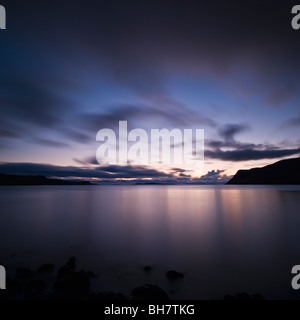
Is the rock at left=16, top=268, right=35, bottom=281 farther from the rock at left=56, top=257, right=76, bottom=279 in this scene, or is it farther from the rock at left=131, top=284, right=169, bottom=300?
the rock at left=131, top=284, right=169, bottom=300

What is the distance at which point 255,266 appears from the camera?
798 cm

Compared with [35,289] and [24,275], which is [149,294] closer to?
[35,289]

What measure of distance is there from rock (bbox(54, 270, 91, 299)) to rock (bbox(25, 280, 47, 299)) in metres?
0.41

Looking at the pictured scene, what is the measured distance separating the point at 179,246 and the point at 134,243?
9.20 feet

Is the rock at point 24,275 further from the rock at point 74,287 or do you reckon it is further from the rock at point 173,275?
the rock at point 173,275

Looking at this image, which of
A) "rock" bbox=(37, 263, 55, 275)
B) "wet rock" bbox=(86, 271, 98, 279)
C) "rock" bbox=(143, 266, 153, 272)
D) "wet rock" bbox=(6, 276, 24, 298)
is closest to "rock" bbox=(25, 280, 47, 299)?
"wet rock" bbox=(6, 276, 24, 298)

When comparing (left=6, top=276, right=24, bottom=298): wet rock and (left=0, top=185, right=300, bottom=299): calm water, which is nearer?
(left=6, top=276, right=24, bottom=298): wet rock

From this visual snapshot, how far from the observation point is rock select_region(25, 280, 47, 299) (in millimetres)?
5639

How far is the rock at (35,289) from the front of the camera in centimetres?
564

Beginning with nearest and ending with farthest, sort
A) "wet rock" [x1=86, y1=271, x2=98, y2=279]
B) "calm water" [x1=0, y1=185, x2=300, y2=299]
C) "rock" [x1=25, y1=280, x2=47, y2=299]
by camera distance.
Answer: "rock" [x1=25, y1=280, x2=47, y2=299] → "calm water" [x1=0, y1=185, x2=300, y2=299] → "wet rock" [x1=86, y1=271, x2=98, y2=279]

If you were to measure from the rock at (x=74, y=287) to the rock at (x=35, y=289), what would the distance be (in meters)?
0.41

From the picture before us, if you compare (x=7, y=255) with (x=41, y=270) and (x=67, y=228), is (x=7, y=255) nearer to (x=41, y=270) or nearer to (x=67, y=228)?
(x=41, y=270)

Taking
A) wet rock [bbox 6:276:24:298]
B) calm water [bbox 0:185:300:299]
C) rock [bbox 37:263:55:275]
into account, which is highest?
wet rock [bbox 6:276:24:298]
